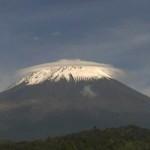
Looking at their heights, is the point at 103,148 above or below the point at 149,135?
below

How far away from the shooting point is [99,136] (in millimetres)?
198000

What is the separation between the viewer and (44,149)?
570ft

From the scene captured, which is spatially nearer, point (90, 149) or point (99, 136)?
point (90, 149)

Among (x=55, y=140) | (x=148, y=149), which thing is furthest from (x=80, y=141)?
(x=148, y=149)

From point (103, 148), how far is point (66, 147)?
10.6m

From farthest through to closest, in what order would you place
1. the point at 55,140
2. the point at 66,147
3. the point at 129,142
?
the point at 55,140
the point at 129,142
the point at 66,147

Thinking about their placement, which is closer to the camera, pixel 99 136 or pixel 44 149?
pixel 44 149

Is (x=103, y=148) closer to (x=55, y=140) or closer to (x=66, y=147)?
(x=66, y=147)

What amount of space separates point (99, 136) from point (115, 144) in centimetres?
2508

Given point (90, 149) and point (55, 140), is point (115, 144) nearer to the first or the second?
point (90, 149)

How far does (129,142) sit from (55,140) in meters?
26.6

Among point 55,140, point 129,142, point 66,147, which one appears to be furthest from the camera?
point 55,140

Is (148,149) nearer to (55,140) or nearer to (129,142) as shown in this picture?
(129,142)

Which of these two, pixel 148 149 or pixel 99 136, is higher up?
pixel 99 136
